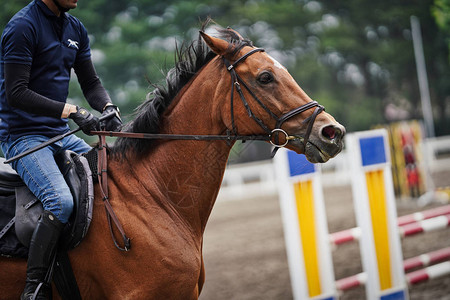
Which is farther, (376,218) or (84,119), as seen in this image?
(376,218)

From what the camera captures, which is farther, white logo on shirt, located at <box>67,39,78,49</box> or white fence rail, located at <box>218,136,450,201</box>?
white fence rail, located at <box>218,136,450,201</box>

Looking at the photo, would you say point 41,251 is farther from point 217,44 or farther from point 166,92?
point 217,44

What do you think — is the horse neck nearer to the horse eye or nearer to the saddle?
the horse eye

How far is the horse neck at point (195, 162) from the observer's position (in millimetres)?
3330

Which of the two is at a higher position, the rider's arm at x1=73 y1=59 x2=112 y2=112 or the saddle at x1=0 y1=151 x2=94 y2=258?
the rider's arm at x1=73 y1=59 x2=112 y2=112

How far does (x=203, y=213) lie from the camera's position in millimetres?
3381

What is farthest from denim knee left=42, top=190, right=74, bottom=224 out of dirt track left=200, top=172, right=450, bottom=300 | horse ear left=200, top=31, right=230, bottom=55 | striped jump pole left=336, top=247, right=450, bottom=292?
dirt track left=200, top=172, right=450, bottom=300

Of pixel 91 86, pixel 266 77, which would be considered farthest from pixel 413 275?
pixel 91 86

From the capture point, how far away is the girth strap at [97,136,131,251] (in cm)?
307

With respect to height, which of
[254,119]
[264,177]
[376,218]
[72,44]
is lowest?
[264,177]

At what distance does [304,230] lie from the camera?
495 centimetres

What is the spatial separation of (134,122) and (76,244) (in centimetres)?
95

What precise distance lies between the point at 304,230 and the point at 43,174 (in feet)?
9.31

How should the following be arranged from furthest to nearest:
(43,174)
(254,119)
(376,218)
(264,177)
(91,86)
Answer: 1. (264,177)
2. (376,218)
3. (91,86)
4. (254,119)
5. (43,174)
